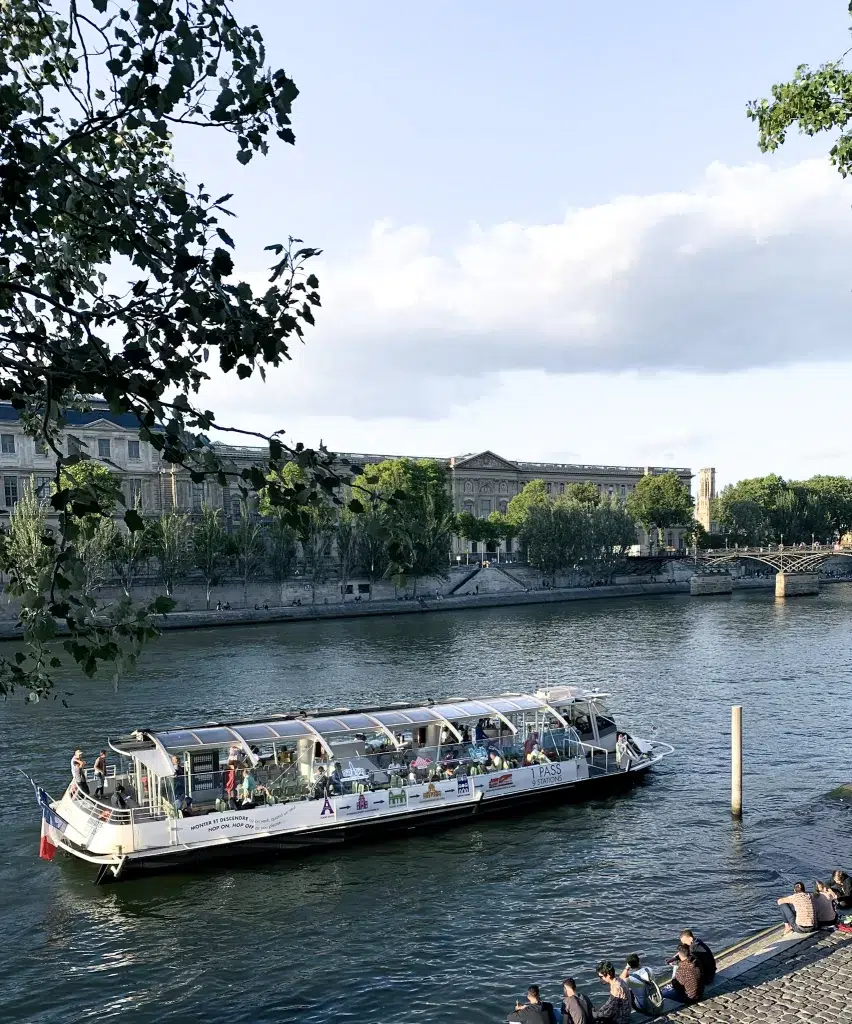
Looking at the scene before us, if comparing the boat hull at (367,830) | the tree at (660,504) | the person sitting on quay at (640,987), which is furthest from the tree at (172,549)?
the tree at (660,504)

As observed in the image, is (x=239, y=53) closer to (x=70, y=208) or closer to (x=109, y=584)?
(x=70, y=208)

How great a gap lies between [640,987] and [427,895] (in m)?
8.19

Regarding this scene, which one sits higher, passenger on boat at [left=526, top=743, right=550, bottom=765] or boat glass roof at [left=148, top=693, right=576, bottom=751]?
boat glass roof at [left=148, top=693, right=576, bottom=751]

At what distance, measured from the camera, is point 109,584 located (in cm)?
8594

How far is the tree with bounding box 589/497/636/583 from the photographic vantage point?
123 meters

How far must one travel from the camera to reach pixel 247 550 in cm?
9369

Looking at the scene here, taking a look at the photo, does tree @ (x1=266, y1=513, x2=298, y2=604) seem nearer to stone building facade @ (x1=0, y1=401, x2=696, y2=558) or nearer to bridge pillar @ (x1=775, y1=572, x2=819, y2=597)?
stone building facade @ (x1=0, y1=401, x2=696, y2=558)

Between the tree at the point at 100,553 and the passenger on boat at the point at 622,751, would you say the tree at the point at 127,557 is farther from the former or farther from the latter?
the passenger on boat at the point at 622,751

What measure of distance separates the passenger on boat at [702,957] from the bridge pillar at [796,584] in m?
111

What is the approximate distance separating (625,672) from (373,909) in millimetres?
35626

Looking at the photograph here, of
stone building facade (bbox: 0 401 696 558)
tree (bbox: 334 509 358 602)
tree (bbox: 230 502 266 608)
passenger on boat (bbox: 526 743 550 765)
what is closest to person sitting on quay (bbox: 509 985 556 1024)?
passenger on boat (bbox: 526 743 550 765)

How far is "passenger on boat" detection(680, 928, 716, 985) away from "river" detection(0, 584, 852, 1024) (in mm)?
3477

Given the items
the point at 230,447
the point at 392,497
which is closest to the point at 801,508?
the point at 230,447

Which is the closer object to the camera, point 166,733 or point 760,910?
point 760,910
